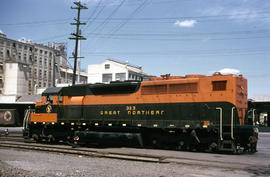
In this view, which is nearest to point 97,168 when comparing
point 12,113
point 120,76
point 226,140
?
point 226,140

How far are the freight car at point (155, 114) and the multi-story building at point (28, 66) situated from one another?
4587 cm

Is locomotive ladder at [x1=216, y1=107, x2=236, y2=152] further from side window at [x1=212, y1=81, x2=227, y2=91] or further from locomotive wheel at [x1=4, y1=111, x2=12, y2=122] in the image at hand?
locomotive wheel at [x1=4, y1=111, x2=12, y2=122]

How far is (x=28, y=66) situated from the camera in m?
68.1

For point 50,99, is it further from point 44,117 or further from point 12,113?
point 12,113

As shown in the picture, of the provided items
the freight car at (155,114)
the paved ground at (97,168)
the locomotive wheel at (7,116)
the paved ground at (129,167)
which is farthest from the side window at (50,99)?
the locomotive wheel at (7,116)

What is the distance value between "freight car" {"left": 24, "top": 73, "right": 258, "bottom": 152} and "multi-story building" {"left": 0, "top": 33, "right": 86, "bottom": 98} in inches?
1806

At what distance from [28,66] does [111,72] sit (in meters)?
21.8

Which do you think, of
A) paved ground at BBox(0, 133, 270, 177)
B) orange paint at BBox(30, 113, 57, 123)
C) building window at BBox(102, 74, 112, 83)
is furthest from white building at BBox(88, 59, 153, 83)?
paved ground at BBox(0, 133, 270, 177)

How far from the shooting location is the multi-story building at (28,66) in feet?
218

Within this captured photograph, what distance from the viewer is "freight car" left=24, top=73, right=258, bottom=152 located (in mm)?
14344

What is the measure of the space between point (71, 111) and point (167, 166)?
1012cm

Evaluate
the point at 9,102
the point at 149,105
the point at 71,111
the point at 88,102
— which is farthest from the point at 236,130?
the point at 9,102

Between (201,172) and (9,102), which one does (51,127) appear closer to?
(201,172)

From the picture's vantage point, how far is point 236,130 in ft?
46.1
